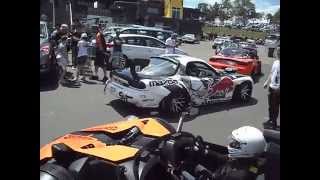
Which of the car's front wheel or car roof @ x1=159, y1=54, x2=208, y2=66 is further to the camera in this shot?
car roof @ x1=159, y1=54, x2=208, y2=66

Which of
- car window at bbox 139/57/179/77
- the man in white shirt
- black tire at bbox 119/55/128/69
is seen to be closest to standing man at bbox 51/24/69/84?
black tire at bbox 119/55/128/69

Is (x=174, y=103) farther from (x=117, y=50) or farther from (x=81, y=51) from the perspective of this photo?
(x=81, y=51)

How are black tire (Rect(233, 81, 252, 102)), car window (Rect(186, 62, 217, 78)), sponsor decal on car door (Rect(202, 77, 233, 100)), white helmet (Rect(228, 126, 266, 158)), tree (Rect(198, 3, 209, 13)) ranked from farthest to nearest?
sponsor decal on car door (Rect(202, 77, 233, 100)) → car window (Rect(186, 62, 217, 78)) → black tire (Rect(233, 81, 252, 102)) → tree (Rect(198, 3, 209, 13)) → white helmet (Rect(228, 126, 266, 158))

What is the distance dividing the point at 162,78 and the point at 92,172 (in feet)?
8.71

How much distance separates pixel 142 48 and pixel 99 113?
1.24 meters

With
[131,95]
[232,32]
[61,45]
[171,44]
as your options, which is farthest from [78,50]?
[232,32]

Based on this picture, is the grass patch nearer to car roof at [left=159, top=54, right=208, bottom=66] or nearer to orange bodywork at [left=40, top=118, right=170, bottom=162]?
car roof at [left=159, top=54, right=208, bottom=66]

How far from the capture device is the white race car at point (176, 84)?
4.80m

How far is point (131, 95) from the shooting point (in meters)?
4.97

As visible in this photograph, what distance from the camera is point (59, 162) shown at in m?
2.79

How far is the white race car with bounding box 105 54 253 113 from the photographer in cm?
480

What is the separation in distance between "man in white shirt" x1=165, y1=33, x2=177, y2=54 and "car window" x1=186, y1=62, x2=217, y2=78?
740mm
